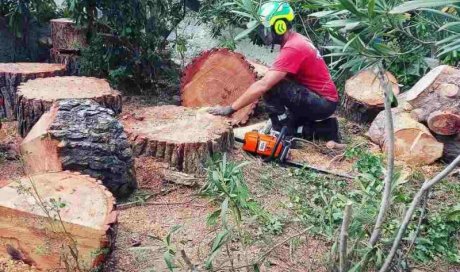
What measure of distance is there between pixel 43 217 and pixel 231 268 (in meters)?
0.88

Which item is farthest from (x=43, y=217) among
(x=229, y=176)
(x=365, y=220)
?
(x=365, y=220)

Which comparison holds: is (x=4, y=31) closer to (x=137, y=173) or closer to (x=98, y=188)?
(x=137, y=173)

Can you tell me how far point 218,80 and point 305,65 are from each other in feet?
3.92

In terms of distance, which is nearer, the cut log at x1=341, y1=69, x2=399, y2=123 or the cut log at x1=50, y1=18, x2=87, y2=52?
the cut log at x1=341, y1=69, x2=399, y2=123

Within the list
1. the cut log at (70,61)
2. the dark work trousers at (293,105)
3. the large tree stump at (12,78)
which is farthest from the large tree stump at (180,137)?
the cut log at (70,61)

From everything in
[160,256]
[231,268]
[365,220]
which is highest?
[365,220]

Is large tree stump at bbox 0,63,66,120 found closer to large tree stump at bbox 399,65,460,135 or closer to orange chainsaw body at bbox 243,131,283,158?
orange chainsaw body at bbox 243,131,283,158

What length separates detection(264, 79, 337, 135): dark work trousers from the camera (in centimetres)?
461

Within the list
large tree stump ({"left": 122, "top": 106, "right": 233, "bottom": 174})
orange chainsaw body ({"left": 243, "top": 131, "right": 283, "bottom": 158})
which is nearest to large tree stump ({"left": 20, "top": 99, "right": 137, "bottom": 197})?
large tree stump ({"left": 122, "top": 106, "right": 233, "bottom": 174})

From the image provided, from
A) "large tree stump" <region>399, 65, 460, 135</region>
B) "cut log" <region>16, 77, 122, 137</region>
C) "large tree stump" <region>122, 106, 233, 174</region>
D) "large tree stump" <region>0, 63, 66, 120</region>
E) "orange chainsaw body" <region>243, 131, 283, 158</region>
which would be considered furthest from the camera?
"large tree stump" <region>0, 63, 66, 120</region>

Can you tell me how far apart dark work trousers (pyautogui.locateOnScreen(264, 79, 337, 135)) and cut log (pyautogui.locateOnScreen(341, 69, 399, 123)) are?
79 cm

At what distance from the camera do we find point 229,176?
2492mm

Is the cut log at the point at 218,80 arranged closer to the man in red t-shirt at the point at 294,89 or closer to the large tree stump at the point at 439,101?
the man in red t-shirt at the point at 294,89

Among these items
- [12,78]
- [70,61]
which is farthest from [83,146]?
[70,61]
